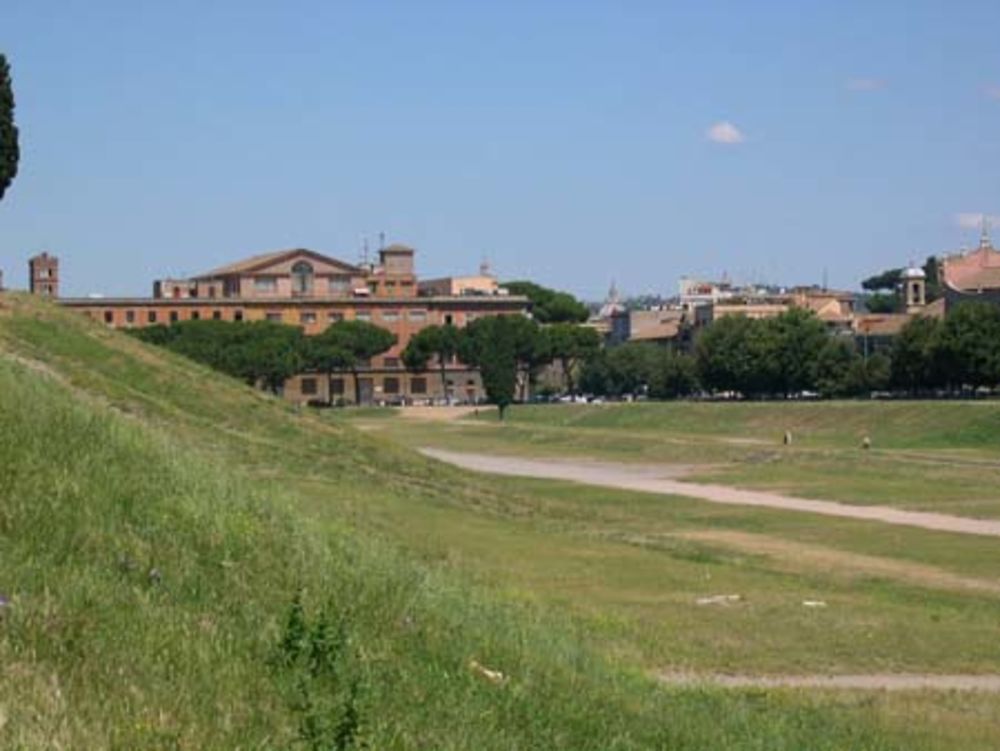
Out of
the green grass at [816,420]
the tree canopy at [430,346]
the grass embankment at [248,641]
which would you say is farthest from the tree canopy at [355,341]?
the grass embankment at [248,641]

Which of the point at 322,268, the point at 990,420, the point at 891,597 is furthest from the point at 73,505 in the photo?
the point at 322,268

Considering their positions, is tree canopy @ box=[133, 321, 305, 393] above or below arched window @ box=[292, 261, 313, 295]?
below

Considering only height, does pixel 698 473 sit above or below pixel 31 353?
below

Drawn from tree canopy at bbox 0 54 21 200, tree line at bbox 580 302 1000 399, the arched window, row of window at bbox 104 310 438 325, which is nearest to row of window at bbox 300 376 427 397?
row of window at bbox 104 310 438 325

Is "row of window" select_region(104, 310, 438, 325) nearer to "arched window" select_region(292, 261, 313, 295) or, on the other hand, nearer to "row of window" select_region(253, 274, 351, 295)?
"row of window" select_region(253, 274, 351, 295)

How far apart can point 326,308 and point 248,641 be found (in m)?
172

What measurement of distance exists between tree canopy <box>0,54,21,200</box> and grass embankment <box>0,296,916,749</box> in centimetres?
3370

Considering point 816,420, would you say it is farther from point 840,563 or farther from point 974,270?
point 974,270

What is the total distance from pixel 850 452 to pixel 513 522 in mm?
50821

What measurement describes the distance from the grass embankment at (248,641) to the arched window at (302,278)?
169 m

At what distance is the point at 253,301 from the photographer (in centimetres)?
17738

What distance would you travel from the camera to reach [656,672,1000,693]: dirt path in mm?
16234

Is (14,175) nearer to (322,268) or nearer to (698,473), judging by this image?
(698,473)

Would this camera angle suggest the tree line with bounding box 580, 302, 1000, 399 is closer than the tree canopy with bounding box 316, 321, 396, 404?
Yes
